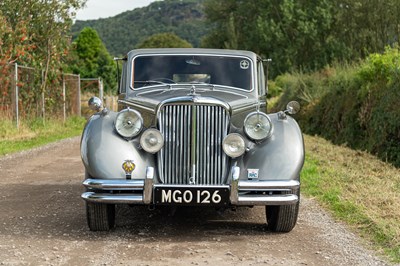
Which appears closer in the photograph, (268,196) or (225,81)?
(268,196)

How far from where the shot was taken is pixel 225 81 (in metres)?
7.79

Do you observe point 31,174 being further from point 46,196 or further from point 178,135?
point 178,135

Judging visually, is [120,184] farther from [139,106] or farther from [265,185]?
[265,185]

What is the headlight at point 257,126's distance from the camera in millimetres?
6375

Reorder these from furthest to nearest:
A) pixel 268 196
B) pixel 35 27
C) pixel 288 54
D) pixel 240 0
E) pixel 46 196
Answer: pixel 240 0, pixel 288 54, pixel 35 27, pixel 46 196, pixel 268 196

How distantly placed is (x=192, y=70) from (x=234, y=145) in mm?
1897

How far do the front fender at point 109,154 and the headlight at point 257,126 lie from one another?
942mm

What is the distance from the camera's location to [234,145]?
623cm

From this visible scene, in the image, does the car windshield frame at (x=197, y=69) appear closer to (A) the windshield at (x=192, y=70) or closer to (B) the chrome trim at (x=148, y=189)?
(A) the windshield at (x=192, y=70)

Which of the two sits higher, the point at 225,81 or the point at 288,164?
the point at 225,81

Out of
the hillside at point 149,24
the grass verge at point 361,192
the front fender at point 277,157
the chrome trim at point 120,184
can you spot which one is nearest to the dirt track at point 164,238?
the grass verge at point 361,192

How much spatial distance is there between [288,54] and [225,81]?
38.9 meters

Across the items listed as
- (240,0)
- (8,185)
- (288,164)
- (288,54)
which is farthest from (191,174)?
(240,0)

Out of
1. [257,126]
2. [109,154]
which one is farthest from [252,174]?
[109,154]
